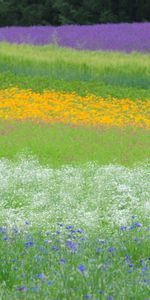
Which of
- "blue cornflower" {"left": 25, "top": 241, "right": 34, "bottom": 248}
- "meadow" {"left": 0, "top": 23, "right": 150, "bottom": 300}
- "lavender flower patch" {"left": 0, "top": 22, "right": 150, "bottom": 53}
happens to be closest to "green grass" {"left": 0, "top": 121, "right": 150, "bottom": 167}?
"meadow" {"left": 0, "top": 23, "right": 150, "bottom": 300}

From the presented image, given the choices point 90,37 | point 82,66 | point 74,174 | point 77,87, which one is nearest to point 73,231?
point 74,174

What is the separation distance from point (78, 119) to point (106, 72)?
6.38 metres

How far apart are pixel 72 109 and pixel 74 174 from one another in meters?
5.45

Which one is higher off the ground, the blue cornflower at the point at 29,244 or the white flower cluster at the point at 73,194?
the blue cornflower at the point at 29,244

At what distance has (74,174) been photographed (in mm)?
10586

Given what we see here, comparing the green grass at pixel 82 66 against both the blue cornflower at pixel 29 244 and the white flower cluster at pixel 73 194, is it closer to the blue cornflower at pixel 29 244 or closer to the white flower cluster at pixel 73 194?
the white flower cluster at pixel 73 194

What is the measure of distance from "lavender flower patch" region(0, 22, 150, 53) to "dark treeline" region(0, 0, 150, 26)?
961 centimetres

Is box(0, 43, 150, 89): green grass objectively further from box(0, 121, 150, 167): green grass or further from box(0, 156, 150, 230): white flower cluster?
box(0, 156, 150, 230): white flower cluster

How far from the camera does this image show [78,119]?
15234 mm

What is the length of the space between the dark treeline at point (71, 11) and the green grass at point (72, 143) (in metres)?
26.2

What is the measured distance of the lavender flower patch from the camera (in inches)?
1040

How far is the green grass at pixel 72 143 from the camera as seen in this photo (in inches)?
481

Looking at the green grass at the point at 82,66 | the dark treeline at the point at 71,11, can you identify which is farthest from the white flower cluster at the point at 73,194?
the dark treeline at the point at 71,11

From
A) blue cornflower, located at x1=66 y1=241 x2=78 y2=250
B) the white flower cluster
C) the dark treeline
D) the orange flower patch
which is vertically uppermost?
blue cornflower, located at x1=66 y1=241 x2=78 y2=250
